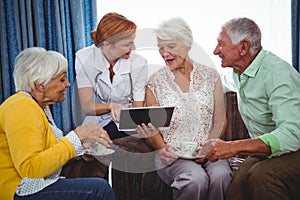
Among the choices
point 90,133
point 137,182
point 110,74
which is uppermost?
point 110,74

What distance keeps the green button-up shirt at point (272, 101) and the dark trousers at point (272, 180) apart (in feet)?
0.15

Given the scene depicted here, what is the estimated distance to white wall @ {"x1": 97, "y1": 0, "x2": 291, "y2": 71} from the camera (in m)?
2.71

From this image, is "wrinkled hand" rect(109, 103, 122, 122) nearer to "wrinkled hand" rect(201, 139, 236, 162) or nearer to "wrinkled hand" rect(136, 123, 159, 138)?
"wrinkled hand" rect(136, 123, 159, 138)

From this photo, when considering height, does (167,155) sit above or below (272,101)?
below

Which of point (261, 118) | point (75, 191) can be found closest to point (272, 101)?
point (261, 118)

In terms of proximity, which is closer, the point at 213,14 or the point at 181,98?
the point at 181,98

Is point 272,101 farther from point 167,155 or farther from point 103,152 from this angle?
point 103,152

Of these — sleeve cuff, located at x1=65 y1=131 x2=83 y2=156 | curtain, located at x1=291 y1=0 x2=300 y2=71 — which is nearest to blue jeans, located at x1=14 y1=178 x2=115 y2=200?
sleeve cuff, located at x1=65 y1=131 x2=83 y2=156

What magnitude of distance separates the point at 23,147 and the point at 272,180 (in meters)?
0.94

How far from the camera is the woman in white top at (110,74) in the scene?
2100 millimetres

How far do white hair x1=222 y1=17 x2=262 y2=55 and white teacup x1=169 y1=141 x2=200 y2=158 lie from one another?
0.51 m

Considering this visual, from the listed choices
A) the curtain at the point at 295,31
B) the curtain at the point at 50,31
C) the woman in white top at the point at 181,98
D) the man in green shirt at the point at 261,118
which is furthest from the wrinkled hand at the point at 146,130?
the curtain at the point at 295,31

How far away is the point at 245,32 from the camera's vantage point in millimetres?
1778

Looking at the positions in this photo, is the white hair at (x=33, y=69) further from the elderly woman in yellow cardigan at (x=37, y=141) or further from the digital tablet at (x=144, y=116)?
the digital tablet at (x=144, y=116)
